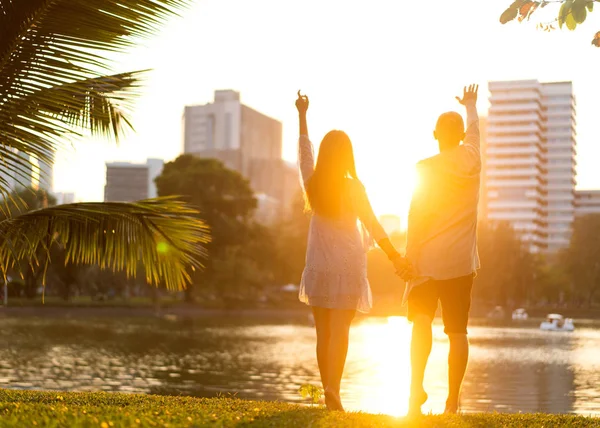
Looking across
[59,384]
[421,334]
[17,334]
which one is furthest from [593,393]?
[17,334]

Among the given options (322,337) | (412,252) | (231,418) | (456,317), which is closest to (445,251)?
(412,252)

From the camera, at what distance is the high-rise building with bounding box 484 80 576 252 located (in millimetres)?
177875

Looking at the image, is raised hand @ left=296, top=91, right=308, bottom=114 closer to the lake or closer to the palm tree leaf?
the palm tree leaf

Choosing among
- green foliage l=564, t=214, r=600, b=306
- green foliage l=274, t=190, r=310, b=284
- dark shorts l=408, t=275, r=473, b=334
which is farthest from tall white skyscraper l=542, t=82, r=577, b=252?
dark shorts l=408, t=275, r=473, b=334

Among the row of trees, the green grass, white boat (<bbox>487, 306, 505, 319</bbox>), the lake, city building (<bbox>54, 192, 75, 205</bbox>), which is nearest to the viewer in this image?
the green grass

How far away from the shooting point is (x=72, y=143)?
7.76 metres

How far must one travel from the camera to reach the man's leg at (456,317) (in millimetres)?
6578

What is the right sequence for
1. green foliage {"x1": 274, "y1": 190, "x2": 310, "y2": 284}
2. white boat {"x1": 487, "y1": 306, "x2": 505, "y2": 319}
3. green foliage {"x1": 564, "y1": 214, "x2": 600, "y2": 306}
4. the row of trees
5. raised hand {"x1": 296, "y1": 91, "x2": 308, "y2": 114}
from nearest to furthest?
raised hand {"x1": 296, "y1": 91, "x2": 308, "y2": 114}
the row of trees
green foliage {"x1": 274, "y1": 190, "x2": 310, "y2": 284}
white boat {"x1": 487, "y1": 306, "x2": 505, "y2": 319}
green foliage {"x1": 564, "y1": 214, "x2": 600, "y2": 306}

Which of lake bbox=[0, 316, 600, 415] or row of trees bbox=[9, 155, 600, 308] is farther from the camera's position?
row of trees bbox=[9, 155, 600, 308]

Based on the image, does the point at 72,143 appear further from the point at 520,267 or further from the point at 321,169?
the point at 520,267

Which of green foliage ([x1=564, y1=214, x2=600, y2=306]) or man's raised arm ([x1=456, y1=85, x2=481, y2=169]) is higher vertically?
green foliage ([x1=564, y1=214, x2=600, y2=306])

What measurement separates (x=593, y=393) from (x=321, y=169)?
1358cm

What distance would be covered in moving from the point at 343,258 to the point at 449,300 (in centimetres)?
81

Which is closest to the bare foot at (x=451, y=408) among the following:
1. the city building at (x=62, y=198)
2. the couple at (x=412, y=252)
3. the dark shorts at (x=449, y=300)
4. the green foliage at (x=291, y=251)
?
the couple at (x=412, y=252)
